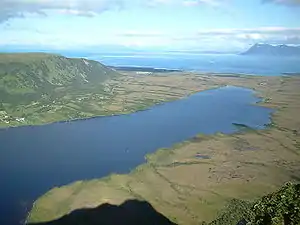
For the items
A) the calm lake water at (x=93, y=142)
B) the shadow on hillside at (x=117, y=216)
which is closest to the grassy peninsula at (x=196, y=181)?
the shadow on hillside at (x=117, y=216)

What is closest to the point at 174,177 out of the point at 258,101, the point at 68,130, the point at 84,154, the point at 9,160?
the point at 84,154

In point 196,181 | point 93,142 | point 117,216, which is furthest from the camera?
point 93,142

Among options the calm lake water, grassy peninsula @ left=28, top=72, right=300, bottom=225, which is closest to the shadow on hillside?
grassy peninsula @ left=28, top=72, right=300, bottom=225

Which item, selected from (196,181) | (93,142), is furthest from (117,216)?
(93,142)

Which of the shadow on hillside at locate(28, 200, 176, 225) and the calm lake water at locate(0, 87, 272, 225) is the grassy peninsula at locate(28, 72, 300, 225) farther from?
the calm lake water at locate(0, 87, 272, 225)

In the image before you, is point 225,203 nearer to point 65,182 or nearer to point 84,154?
point 65,182

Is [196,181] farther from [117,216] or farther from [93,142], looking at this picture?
[93,142]
